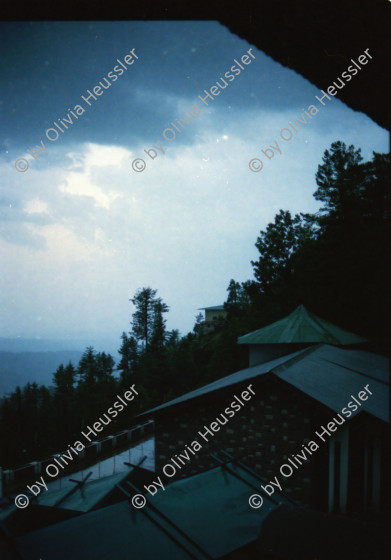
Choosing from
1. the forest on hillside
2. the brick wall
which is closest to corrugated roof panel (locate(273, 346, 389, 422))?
the brick wall

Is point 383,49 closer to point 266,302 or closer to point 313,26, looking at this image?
point 313,26

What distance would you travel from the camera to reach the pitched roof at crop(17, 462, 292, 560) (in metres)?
3.90

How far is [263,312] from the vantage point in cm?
3531

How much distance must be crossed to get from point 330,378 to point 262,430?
2.92 metres

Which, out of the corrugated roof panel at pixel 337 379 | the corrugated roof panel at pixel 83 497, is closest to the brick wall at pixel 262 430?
the corrugated roof panel at pixel 337 379

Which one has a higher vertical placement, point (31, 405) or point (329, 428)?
point (329, 428)

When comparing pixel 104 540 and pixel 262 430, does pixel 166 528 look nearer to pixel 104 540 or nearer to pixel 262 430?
pixel 104 540

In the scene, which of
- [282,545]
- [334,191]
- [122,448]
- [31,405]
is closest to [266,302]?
[334,191]

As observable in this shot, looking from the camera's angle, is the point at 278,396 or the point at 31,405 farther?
the point at 31,405

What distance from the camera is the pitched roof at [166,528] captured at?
3900 mm

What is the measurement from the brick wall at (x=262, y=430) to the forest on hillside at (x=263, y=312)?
6478mm

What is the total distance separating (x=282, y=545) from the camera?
231 cm

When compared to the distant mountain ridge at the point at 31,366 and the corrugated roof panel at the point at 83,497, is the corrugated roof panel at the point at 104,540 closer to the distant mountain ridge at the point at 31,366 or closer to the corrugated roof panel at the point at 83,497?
the corrugated roof panel at the point at 83,497

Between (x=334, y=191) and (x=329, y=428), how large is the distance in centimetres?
2848
